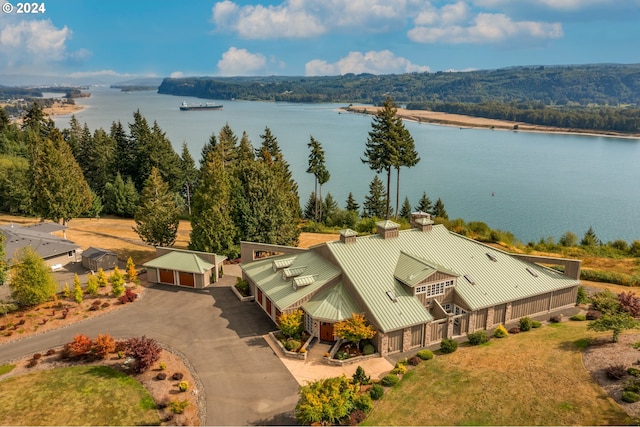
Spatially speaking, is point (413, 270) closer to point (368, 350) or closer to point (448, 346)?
point (448, 346)

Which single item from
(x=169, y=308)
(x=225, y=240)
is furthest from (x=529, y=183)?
(x=169, y=308)

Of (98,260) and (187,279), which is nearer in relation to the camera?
(187,279)

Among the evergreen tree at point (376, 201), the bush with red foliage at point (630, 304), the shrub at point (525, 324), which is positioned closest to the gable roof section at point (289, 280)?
the shrub at point (525, 324)

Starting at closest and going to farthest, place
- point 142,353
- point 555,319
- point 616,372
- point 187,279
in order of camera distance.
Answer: point 616,372, point 142,353, point 555,319, point 187,279

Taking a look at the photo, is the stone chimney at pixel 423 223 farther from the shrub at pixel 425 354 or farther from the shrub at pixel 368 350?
the shrub at pixel 368 350

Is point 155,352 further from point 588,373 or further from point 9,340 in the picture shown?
point 588,373

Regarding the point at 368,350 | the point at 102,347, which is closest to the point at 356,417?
the point at 368,350

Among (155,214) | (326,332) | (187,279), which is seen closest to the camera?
(326,332)

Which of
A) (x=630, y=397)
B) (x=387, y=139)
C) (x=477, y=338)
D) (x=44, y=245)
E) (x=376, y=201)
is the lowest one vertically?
(x=477, y=338)
